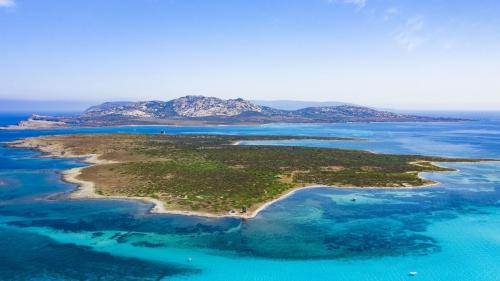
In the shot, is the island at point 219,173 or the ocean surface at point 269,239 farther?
the island at point 219,173

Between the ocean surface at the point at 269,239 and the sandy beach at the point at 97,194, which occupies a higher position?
the sandy beach at the point at 97,194

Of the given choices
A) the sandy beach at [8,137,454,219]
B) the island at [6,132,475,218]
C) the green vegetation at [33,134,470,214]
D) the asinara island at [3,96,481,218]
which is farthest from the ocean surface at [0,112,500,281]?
the green vegetation at [33,134,470,214]

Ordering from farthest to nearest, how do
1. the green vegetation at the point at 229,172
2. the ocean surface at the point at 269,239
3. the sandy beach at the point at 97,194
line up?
the green vegetation at the point at 229,172, the sandy beach at the point at 97,194, the ocean surface at the point at 269,239

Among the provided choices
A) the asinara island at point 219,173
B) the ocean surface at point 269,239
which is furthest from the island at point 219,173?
the ocean surface at point 269,239

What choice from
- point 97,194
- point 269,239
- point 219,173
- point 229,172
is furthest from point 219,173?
point 269,239

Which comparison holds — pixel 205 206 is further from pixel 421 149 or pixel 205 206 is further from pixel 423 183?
pixel 421 149

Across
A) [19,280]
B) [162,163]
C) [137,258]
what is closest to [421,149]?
[162,163]

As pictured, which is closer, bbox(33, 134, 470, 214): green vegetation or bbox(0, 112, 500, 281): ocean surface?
bbox(0, 112, 500, 281): ocean surface

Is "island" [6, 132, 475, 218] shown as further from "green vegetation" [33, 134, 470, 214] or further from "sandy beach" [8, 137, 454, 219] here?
"sandy beach" [8, 137, 454, 219]

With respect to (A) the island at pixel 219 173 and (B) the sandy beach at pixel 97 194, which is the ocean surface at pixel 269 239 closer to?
(B) the sandy beach at pixel 97 194
